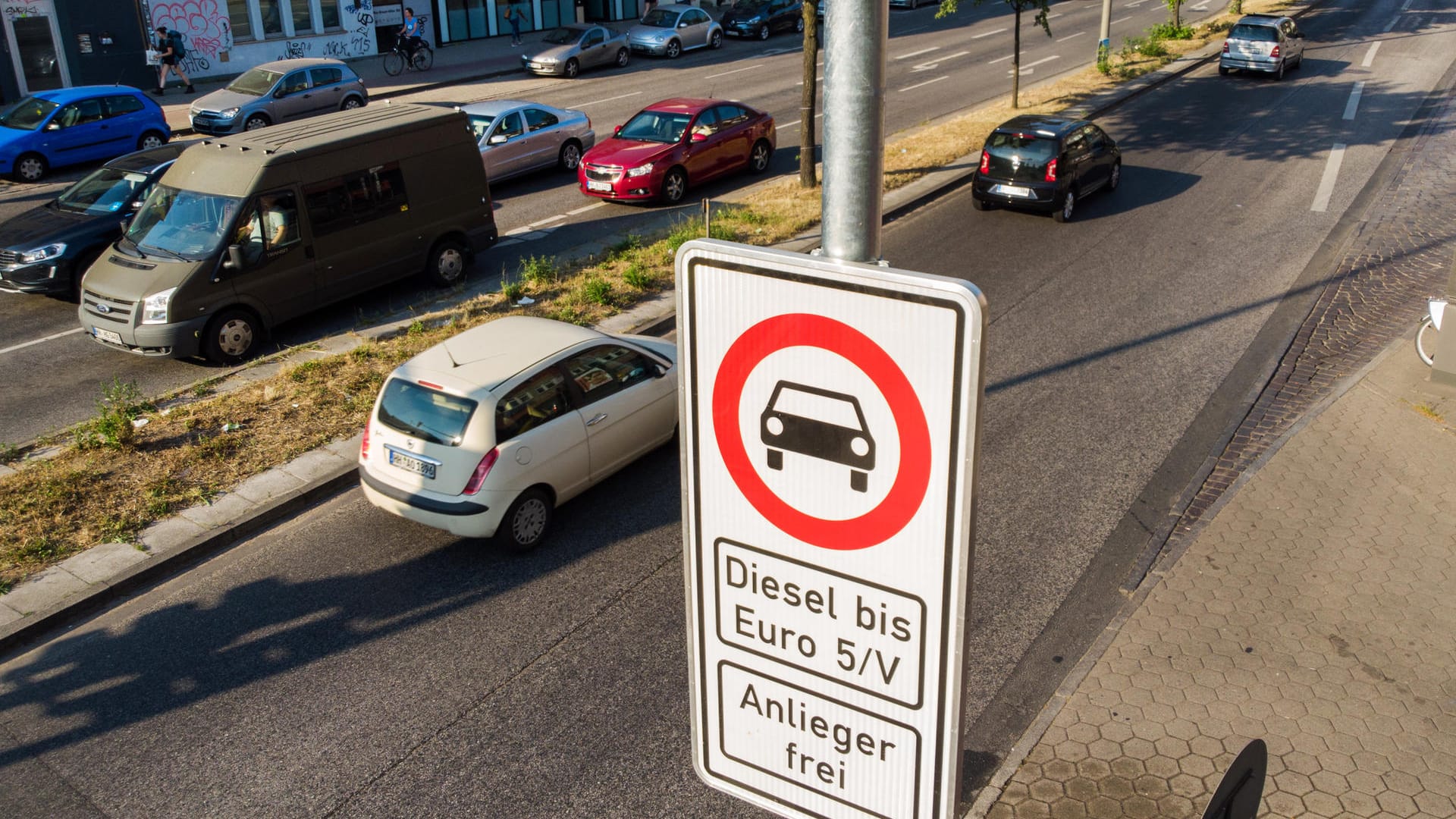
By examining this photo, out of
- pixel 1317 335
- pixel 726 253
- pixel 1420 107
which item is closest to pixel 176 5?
pixel 1317 335

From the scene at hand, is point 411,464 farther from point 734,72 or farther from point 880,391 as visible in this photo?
point 734,72

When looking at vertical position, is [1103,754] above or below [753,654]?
below

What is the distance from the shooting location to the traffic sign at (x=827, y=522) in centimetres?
214

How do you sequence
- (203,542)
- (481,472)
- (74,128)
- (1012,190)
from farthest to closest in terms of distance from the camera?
(74,128), (1012,190), (203,542), (481,472)

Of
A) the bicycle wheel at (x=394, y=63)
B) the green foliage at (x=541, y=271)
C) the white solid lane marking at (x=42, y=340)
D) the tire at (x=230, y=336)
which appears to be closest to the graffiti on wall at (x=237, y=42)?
the bicycle wheel at (x=394, y=63)

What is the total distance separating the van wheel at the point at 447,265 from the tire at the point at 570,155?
650 centimetres

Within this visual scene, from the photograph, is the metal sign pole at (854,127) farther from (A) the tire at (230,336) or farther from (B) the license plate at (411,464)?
(A) the tire at (230,336)

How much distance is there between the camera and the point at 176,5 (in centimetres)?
3119

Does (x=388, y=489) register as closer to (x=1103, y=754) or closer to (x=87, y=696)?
(x=87, y=696)

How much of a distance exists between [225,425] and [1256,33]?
28.5 meters

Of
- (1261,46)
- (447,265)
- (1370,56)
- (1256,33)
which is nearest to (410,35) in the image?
(447,265)

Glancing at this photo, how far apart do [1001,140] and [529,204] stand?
8.15m

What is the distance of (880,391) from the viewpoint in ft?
7.16

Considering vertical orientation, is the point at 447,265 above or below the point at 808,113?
below
